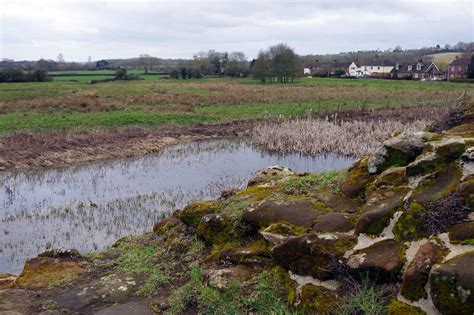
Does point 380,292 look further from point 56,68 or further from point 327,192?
point 56,68

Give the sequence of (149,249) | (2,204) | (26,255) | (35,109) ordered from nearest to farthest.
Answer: (149,249) → (26,255) → (2,204) → (35,109)

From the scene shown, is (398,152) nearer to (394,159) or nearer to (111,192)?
(394,159)

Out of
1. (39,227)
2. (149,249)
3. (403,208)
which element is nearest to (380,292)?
(403,208)

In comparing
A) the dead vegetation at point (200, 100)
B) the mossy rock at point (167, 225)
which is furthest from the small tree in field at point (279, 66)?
the mossy rock at point (167, 225)

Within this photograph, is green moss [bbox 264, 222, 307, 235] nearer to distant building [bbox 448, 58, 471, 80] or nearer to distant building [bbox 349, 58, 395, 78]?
distant building [bbox 448, 58, 471, 80]

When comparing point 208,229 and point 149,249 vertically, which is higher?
point 208,229

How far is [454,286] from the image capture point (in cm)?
471

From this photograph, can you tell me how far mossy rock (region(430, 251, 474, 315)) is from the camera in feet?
15.2

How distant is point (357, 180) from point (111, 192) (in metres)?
12.6

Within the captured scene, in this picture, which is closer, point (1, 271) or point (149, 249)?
point (149, 249)

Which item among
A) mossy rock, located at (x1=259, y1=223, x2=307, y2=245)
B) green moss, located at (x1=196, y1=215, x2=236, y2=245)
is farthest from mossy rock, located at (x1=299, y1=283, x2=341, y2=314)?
green moss, located at (x1=196, y1=215, x2=236, y2=245)

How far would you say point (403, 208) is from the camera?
628 centimetres

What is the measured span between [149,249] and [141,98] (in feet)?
131

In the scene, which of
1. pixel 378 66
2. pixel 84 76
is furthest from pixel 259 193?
pixel 378 66
